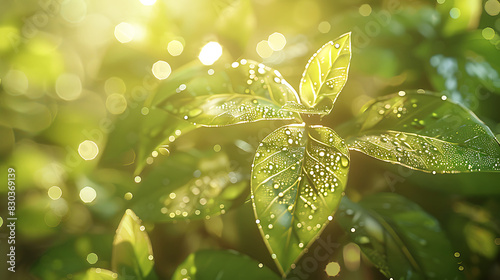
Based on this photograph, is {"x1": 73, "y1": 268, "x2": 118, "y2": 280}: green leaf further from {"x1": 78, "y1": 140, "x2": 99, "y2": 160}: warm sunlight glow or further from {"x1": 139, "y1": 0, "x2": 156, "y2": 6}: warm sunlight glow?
{"x1": 139, "y1": 0, "x2": 156, "y2": 6}: warm sunlight glow

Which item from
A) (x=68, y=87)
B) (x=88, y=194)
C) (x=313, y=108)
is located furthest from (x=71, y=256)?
(x=313, y=108)

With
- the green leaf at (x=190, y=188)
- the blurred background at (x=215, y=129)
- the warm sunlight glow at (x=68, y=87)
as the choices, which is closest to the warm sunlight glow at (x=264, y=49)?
the blurred background at (x=215, y=129)

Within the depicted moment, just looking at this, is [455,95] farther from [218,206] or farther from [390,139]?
[218,206]

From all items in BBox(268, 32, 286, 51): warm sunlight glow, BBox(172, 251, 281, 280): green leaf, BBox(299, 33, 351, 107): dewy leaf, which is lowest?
BBox(172, 251, 281, 280): green leaf

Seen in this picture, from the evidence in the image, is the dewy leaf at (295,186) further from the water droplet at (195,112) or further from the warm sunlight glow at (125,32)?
the warm sunlight glow at (125,32)

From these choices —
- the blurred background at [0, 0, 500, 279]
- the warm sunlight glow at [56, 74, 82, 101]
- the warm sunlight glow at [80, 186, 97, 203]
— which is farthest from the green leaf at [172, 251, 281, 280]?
the warm sunlight glow at [56, 74, 82, 101]

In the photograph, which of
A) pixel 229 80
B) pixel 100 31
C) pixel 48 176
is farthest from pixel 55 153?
pixel 229 80

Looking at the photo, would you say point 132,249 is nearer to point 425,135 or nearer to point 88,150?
point 88,150
